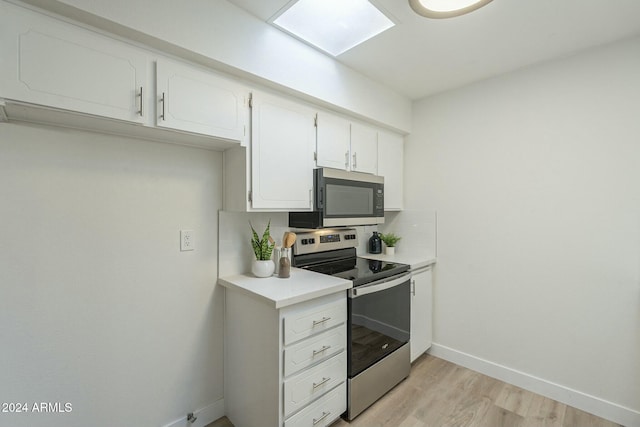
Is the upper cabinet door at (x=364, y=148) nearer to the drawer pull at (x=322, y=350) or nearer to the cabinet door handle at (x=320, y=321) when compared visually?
the cabinet door handle at (x=320, y=321)

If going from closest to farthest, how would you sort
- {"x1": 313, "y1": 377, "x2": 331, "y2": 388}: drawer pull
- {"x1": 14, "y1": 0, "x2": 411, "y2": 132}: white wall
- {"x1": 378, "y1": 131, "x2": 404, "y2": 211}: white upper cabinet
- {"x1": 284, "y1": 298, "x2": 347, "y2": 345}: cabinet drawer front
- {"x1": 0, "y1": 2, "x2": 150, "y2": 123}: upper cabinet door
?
{"x1": 0, "y1": 2, "x2": 150, "y2": 123}: upper cabinet door → {"x1": 14, "y1": 0, "x2": 411, "y2": 132}: white wall → {"x1": 284, "y1": 298, "x2": 347, "y2": 345}: cabinet drawer front → {"x1": 313, "y1": 377, "x2": 331, "y2": 388}: drawer pull → {"x1": 378, "y1": 131, "x2": 404, "y2": 211}: white upper cabinet

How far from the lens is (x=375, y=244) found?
2850mm

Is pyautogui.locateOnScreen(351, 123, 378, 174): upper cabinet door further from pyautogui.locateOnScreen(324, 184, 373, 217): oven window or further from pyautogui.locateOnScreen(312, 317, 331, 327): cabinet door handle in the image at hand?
pyautogui.locateOnScreen(312, 317, 331, 327): cabinet door handle

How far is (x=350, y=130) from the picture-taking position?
2.29 m

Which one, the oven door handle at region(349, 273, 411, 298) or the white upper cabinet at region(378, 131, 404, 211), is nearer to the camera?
the oven door handle at region(349, 273, 411, 298)

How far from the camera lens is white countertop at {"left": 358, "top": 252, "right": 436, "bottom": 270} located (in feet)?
7.91

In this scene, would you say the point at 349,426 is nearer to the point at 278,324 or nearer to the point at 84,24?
the point at 278,324

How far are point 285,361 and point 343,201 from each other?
44.7 inches

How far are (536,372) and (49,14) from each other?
3411mm

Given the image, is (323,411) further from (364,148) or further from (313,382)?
(364,148)

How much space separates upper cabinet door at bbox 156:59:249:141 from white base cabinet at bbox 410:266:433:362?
1.79 metres

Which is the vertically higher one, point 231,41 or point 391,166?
point 231,41

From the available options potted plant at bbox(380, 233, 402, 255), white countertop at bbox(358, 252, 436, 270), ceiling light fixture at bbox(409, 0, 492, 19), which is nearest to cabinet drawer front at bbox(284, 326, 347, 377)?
white countertop at bbox(358, 252, 436, 270)

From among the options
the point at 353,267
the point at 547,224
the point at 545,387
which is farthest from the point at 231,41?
the point at 545,387
